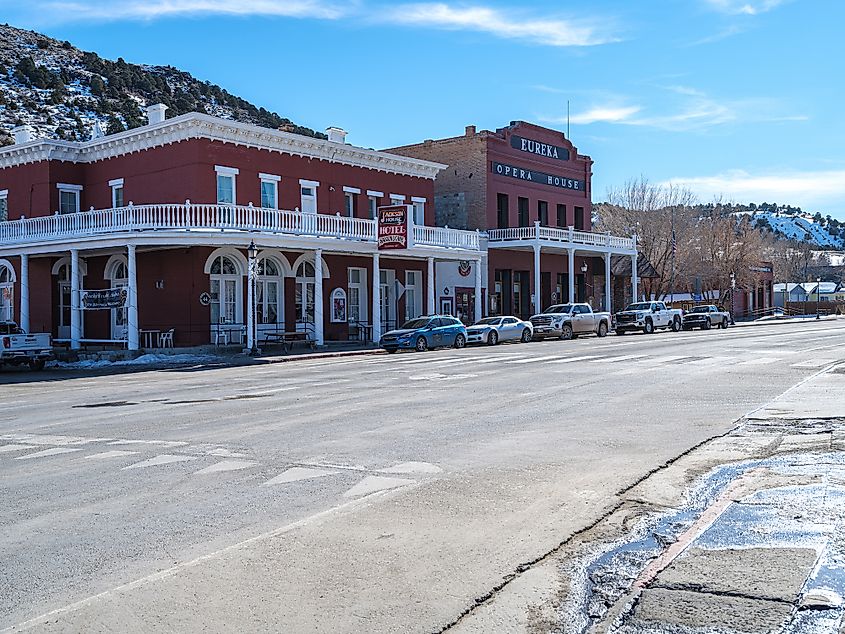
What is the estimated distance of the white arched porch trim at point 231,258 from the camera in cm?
3341

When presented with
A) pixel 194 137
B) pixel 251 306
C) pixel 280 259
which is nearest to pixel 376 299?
pixel 280 259

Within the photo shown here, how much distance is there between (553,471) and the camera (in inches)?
377

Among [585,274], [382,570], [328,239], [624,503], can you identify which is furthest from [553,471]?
[585,274]

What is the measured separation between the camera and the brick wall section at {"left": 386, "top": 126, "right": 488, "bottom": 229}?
4809 cm

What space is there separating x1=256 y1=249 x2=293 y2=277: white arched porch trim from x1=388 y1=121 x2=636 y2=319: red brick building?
10221 millimetres

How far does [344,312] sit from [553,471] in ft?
99.4

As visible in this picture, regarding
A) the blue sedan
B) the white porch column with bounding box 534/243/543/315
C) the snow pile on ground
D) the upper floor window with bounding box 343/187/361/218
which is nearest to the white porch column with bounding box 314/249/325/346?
the blue sedan

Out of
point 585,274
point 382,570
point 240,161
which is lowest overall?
point 382,570

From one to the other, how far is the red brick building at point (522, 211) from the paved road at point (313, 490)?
2891 centimetres

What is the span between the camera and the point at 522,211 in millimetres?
51375

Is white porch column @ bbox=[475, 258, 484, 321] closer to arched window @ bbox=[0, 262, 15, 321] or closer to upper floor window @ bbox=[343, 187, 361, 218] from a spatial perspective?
upper floor window @ bbox=[343, 187, 361, 218]

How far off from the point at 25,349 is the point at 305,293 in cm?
1167

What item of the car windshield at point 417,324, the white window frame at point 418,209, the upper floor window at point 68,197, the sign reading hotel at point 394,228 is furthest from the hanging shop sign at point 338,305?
the upper floor window at point 68,197

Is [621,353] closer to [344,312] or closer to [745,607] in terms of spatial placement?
[344,312]
